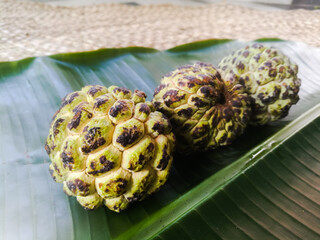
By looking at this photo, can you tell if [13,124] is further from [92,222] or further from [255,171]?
[255,171]

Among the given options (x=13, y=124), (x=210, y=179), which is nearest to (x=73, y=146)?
(x=210, y=179)

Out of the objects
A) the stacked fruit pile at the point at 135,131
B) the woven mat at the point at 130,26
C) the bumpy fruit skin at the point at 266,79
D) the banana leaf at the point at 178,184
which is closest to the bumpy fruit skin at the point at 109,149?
the stacked fruit pile at the point at 135,131

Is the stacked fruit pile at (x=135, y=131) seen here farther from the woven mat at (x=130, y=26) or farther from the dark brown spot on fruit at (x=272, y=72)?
the woven mat at (x=130, y=26)

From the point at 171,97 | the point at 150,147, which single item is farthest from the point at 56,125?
the point at 171,97

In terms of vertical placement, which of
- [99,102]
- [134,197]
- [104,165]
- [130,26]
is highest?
[99,102]

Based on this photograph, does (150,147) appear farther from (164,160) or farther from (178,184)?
(178,184)
